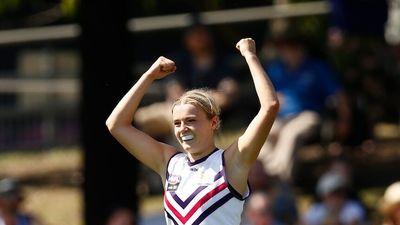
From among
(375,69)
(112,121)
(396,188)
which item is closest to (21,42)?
(375,69)

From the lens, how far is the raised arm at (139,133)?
6.91 meters

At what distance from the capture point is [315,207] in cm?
1116

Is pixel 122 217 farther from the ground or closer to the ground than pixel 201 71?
closer to the ground

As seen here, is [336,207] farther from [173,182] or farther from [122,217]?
[173,182]

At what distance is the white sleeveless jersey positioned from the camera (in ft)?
21.5

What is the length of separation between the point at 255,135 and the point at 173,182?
0.45 metres

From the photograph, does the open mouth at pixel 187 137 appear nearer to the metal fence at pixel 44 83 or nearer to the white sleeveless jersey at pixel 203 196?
the white sleeveless jersey at pixel 203 196

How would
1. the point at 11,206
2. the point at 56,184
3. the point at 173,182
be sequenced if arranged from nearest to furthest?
the point at 173,182, the point at 11,206, the point at 56,184

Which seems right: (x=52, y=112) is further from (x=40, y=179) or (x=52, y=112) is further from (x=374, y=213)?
(x=374, y=213)

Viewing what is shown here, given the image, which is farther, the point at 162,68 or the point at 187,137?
the point at 162,68

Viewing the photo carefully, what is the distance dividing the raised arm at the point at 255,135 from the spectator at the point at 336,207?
423 centimetres

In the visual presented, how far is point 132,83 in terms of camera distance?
11.3 m

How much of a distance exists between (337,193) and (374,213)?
4.71 ft

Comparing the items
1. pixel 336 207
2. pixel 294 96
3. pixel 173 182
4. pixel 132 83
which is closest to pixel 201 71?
pixel 132 83
